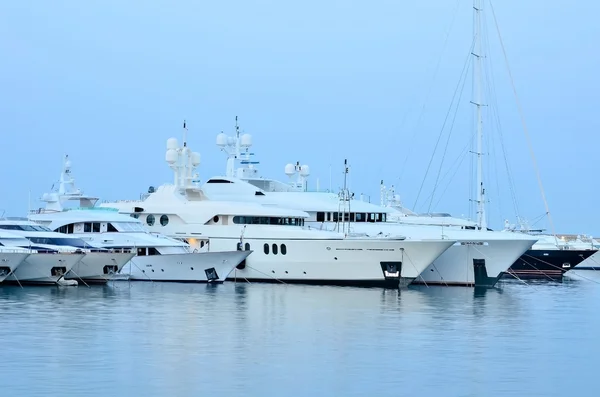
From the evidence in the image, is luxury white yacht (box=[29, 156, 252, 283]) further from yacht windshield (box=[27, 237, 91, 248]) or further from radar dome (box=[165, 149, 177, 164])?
radar dome (box=[165, 149, 177, 164])

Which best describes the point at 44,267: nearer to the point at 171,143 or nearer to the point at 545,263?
the point at 171,143

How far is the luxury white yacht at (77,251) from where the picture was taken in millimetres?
55906

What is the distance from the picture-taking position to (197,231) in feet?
215

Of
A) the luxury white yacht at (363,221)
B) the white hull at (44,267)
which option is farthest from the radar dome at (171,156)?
the white hull at (44,267)

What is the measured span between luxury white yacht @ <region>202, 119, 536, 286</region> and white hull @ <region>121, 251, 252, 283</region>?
6448mm

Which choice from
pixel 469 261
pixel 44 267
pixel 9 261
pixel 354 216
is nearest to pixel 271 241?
pixel 354 216

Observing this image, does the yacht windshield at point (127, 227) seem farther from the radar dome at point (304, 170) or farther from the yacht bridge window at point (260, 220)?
the radar dome at point (304, 170)

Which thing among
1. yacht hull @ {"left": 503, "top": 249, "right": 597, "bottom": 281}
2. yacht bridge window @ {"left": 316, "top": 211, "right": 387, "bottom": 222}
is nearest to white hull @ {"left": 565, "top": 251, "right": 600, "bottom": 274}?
yacht hull @ {"left": 503, "top": 249, "right": 597, "bottom": 281}

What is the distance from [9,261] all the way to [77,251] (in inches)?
139

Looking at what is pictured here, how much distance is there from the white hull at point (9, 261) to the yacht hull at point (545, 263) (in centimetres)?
4164

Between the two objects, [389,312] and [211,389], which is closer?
[211,389]

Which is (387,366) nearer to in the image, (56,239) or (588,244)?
(56,239)

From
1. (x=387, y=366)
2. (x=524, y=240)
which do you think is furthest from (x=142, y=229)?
(x=387, y=366)

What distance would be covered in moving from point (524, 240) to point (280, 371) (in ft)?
123
